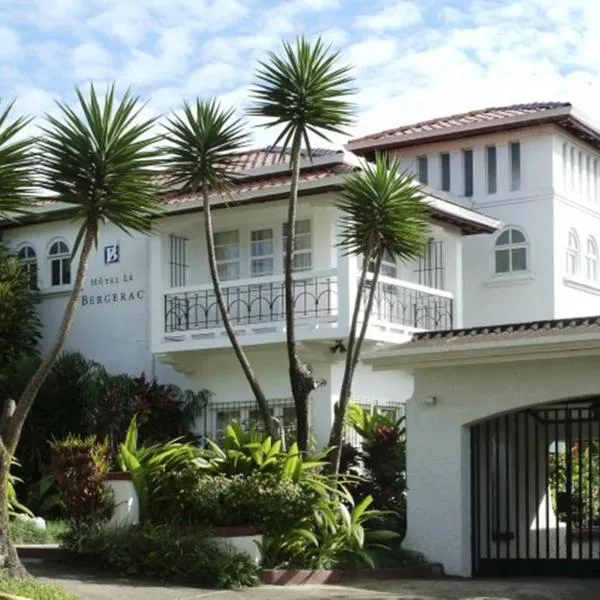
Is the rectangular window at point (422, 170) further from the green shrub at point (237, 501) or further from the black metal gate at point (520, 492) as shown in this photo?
the green shrub at point (237, 501)

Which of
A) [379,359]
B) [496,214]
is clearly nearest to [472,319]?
[496,214]

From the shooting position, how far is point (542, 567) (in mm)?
18938

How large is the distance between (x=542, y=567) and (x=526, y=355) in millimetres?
3048

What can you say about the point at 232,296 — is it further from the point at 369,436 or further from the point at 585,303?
the point at 585,303

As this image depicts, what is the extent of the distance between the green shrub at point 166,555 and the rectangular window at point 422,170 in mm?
15163

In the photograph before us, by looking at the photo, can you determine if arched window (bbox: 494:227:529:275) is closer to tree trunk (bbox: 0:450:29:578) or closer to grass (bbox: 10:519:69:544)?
grass (bbox: 10:519:69:544)

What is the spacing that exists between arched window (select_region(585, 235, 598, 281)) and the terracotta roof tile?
1108cm

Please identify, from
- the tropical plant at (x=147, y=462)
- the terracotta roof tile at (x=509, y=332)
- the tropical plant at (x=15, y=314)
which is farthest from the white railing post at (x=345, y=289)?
the tropical plant at (x=15, y=314)

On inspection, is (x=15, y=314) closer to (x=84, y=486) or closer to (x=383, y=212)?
(x=383, y=212)

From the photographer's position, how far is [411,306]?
965 inches

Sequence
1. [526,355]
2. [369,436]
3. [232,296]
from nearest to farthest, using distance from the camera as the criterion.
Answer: [526,355] < [369,436] < [232,296]

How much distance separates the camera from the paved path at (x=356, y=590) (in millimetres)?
14508

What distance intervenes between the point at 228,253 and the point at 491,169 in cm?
649

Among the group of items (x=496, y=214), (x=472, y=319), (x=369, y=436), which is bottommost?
(x=369, y=436)
